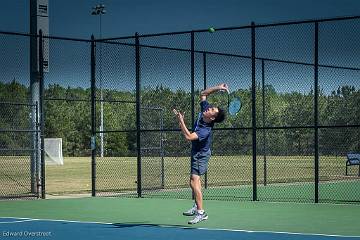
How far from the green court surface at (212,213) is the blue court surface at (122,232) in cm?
48

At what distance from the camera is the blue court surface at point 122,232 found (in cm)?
1126

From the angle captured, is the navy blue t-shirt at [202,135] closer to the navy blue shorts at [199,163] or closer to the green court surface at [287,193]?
the navy blue shorts at [199,163]

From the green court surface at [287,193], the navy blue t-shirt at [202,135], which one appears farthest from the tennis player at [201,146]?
the green court surface at [287,193]

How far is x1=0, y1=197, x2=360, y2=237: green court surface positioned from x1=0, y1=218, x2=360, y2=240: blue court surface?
1.58 ft

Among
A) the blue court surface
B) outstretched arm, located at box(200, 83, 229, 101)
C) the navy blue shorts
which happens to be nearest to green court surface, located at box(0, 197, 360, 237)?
the blue court surface

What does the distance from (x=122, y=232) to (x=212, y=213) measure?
3.60m

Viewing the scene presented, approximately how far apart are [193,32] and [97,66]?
329 centimetres

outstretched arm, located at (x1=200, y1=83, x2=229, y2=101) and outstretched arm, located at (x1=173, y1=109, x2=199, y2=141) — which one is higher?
outstretched arm, located at (x1=200, y1=83, x2=229, y2=101)

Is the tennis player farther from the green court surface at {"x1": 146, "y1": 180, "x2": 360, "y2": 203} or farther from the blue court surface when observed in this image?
→ the green court surface at {"x1": 146, "y1": 180, "x2": 360, "y2": 203}

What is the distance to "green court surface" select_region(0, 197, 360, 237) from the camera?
12.8 meters

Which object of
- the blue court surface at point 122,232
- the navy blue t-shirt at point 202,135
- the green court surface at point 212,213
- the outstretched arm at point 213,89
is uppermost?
the outstretched arm at point 213,89

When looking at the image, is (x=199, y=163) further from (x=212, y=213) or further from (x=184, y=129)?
(x=212, y=213)

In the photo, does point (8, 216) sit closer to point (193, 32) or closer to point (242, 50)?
point (193, 32)

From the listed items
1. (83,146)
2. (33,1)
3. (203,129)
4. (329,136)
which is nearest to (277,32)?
(33,1)
